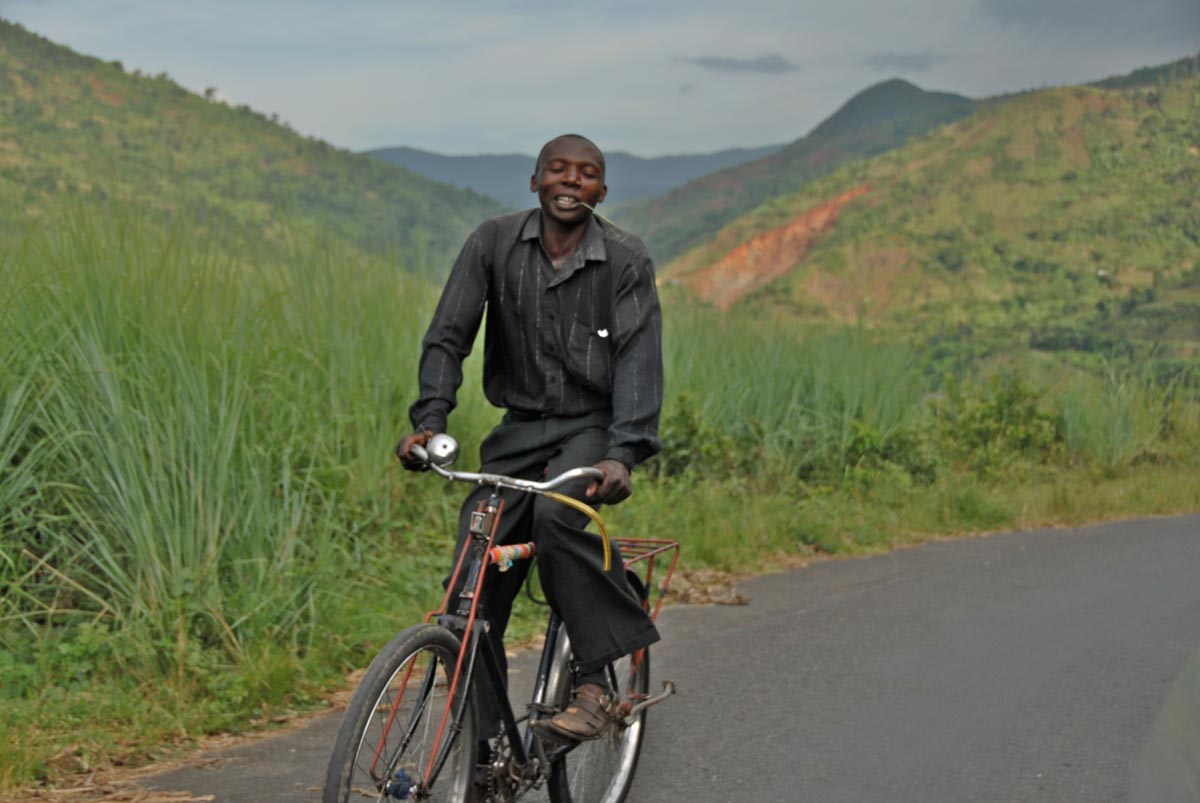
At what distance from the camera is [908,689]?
6.93m

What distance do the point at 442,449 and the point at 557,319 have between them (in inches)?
26.9

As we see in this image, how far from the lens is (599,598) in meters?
4.39

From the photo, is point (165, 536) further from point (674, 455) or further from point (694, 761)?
point (674, 455)

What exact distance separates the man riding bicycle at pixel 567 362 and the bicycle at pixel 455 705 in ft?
0.47

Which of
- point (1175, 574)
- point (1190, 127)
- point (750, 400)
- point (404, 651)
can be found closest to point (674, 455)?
point (750, 400)

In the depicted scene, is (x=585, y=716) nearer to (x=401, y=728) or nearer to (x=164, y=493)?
(x=401, y=728)

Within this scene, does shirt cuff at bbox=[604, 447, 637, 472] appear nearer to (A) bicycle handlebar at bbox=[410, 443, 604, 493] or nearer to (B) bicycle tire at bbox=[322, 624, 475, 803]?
(A) bicycle handlebar at bbox=[410, 443, 604, 493]

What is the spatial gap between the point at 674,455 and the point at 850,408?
276 centimetres

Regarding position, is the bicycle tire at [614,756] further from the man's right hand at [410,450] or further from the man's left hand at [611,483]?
the man's right hand at [410,450]

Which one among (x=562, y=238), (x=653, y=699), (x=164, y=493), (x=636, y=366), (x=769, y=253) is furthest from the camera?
(x=769, y=253)

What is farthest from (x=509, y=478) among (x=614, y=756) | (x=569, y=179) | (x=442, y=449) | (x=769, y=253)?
(x=769, y=253)

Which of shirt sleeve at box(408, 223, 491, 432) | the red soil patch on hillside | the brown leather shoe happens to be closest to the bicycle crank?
the brown leather shoe

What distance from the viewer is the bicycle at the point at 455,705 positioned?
3.63 metres

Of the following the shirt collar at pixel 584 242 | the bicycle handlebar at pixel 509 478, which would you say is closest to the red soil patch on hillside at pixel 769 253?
the shirt collar at pixel 584 242
